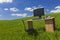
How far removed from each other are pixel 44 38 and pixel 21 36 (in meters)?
1.85

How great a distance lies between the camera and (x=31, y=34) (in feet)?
46.4

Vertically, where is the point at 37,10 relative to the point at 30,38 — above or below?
above

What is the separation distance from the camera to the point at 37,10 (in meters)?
16.3

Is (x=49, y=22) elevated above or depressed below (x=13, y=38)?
above

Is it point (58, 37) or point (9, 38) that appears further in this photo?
point (9, 38)

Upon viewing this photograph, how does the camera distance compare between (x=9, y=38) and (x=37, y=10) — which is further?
(x=37, y=10)

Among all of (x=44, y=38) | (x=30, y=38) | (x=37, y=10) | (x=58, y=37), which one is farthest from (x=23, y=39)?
(x=37, y=10)

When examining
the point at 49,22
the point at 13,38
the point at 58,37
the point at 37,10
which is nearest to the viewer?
the point at 58,37

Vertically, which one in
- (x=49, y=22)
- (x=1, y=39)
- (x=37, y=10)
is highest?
(x=37, y=10)

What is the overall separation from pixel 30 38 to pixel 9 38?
5.37 ft

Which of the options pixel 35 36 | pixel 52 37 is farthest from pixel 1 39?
pixel 52 37

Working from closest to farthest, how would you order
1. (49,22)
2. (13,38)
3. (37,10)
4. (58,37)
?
(58,37) → (13,38) → (49,22) → (37,10)

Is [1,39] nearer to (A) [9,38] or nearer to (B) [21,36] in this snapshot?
(A) [9,38]

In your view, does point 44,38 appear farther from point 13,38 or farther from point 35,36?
point 13,38
